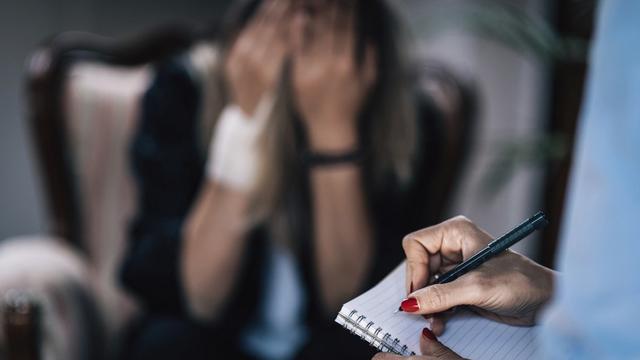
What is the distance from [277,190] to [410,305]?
1.46ft

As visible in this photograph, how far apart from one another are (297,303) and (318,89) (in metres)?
0.23

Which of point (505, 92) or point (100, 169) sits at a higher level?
point (505, 92)

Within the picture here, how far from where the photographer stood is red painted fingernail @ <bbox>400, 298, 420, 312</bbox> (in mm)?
306

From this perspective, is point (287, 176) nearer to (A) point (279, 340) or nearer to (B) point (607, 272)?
(A) point (279, 340)

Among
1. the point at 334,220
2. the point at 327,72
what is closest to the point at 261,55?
the point at 327,72

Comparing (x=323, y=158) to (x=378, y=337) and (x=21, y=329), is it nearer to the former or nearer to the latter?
(x=21, y=329)

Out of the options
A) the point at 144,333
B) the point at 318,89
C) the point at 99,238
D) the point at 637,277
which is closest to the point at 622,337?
the point at 637,277

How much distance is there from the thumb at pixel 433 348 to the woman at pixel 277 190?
0.38 meters

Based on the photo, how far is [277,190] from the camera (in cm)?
74

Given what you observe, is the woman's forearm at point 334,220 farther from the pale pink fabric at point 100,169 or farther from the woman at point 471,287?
the woman at point 471,287

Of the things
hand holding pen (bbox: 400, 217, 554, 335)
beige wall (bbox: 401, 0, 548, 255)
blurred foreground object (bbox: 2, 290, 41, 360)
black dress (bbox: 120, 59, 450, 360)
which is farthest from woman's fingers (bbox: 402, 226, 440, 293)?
beige wall (bbox: 401, 0, 548, 255)

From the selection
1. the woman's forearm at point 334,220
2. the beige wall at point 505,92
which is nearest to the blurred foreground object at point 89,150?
the woman's forearm at point 334,220

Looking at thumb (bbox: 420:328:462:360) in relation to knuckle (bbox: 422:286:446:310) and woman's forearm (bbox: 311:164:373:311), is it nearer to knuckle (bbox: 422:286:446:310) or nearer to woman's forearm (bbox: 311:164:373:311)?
knuckle (bbox: 422:286:446:310)

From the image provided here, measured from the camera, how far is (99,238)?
94 centimetres
